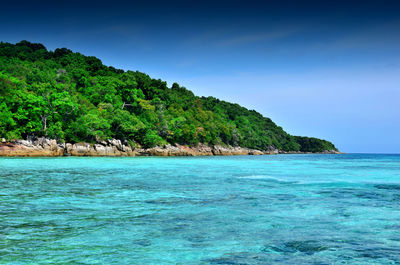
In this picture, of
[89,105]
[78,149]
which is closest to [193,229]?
[78,149]

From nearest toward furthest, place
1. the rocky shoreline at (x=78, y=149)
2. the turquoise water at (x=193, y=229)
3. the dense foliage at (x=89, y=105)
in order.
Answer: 1. the turquoise water at (x=193, y=229)
2. the rocky shoreline at (x=78, y=149)
3. the dense foliage at (x=89, y=105)

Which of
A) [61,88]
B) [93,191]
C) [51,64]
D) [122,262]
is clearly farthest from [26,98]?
[122,262]

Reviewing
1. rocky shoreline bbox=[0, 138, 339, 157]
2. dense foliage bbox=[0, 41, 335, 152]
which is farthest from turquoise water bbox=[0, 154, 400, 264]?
dense foliage bbox=[0, 41, 335, 152]

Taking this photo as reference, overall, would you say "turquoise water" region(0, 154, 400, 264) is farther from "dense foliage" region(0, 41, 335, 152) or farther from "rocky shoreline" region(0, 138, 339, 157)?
"dense foliage" region(0, 41, 335, 152)

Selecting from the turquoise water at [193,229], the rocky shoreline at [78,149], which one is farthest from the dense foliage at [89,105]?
the turquoise water at [193,229]

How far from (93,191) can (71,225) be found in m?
4.37

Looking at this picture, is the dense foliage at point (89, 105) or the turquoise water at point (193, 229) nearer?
the turquoise water at point (193, 229)

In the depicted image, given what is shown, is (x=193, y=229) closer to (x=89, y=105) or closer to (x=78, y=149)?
(x=78, y=149)

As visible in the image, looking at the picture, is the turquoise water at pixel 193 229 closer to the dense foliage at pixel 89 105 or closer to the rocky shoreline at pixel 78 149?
the rocky shoreline at pixel 78 149

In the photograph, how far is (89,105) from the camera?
1935 inches

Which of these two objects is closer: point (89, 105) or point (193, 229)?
point (193, 229)

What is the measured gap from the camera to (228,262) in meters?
3.63

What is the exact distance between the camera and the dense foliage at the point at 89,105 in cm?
3734

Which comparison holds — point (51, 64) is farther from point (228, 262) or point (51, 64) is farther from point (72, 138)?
point (228, 262)
